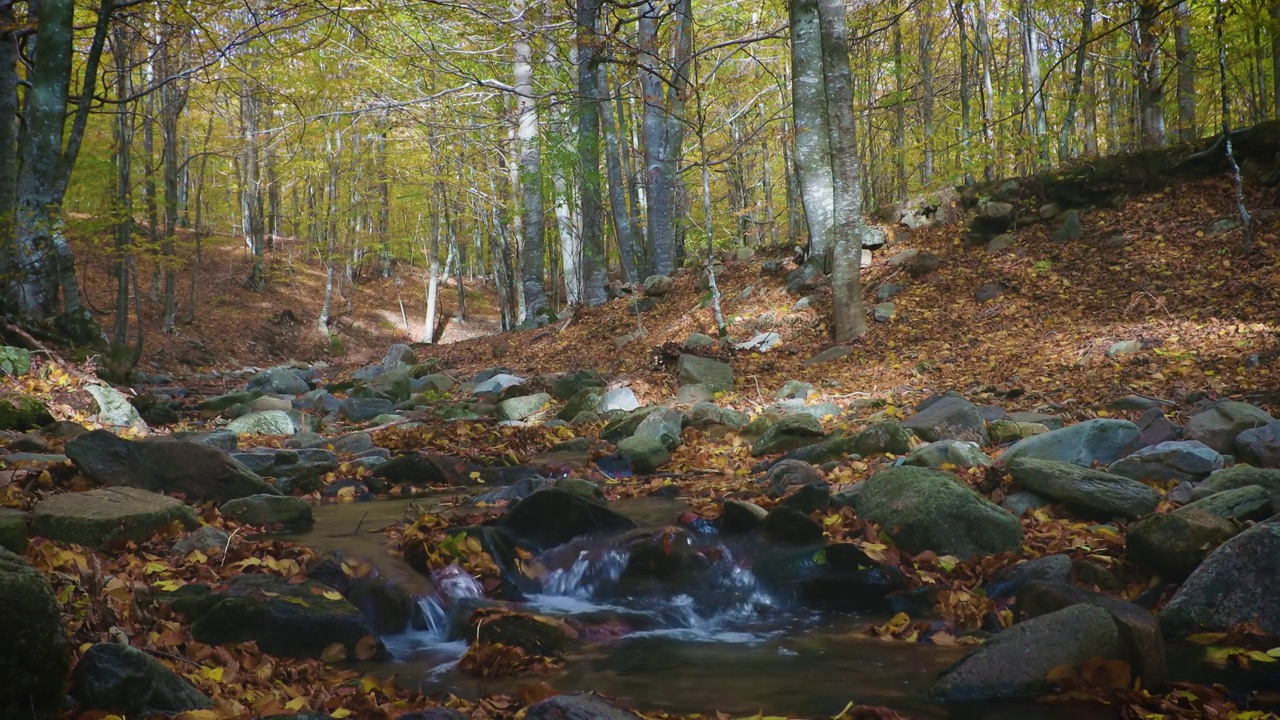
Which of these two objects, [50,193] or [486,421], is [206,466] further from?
[50,193]

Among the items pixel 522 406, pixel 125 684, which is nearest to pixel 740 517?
pixel 125 684

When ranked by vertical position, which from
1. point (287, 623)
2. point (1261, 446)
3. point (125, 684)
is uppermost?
point (1261, 446)

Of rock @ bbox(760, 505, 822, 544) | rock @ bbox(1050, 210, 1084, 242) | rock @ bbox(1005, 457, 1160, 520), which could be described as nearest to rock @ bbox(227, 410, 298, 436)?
rock @ bbox(760, 505, 822, 544)

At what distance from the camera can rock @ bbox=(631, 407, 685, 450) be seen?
25.8 ft

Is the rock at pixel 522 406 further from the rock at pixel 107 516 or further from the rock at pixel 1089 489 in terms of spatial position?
the rock at pixel 1089 489

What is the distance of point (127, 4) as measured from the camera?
421 inches

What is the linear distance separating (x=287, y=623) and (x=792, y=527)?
2780mm

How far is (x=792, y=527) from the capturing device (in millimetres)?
4867

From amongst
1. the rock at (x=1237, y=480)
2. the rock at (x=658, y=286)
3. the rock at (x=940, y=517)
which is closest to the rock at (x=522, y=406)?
the rock at (x=658, y=286)

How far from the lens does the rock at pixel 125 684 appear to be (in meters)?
2.39

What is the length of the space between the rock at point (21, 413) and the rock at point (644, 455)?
523cm

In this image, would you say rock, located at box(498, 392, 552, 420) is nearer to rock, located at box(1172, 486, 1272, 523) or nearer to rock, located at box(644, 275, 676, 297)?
rock, located at box(644, 275, 676, 297)

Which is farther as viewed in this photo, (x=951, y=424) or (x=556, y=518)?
(x=951, y=424)

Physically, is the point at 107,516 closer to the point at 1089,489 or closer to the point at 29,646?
the point at 29,646
